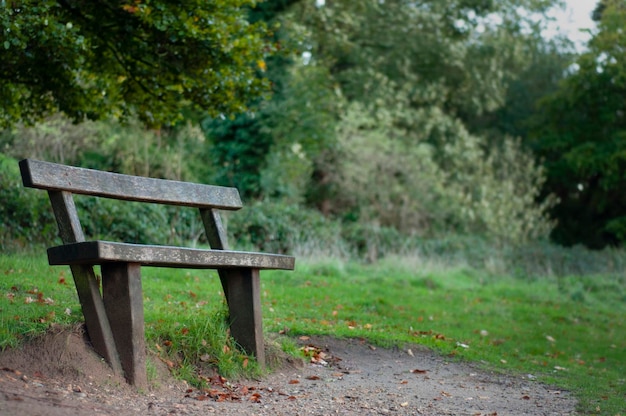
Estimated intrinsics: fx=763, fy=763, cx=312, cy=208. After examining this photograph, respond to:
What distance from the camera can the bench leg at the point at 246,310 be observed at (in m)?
6.09

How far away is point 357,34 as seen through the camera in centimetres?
2583

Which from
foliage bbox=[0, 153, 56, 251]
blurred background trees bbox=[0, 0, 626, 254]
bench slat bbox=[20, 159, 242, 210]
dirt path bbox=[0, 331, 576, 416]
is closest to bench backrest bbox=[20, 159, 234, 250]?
bench slat bbox=[20, 159, 242, 210]

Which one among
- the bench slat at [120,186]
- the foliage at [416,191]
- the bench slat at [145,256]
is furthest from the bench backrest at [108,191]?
the foliage at [416,191]

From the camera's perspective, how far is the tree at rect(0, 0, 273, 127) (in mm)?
8938

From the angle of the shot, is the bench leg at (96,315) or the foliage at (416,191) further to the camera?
the foliage at (416,191)

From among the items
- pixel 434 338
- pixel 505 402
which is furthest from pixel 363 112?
pixel 505 402

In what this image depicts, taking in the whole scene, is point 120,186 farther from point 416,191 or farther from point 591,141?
point 591,141

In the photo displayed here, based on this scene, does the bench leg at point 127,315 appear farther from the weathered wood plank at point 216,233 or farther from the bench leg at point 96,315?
the weathered wood plank at point 216,233

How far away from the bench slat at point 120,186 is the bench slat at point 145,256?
45cm

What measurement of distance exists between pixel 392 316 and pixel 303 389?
4573 mm

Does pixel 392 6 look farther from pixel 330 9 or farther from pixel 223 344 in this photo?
pixel 223 344

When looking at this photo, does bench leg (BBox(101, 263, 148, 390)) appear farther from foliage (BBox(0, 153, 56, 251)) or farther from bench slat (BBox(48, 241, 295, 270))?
foliage (BBox(0, 153, 56, 251))

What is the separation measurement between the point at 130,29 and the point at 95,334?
207 inches

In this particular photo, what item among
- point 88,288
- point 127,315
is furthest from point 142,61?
point 127,315
